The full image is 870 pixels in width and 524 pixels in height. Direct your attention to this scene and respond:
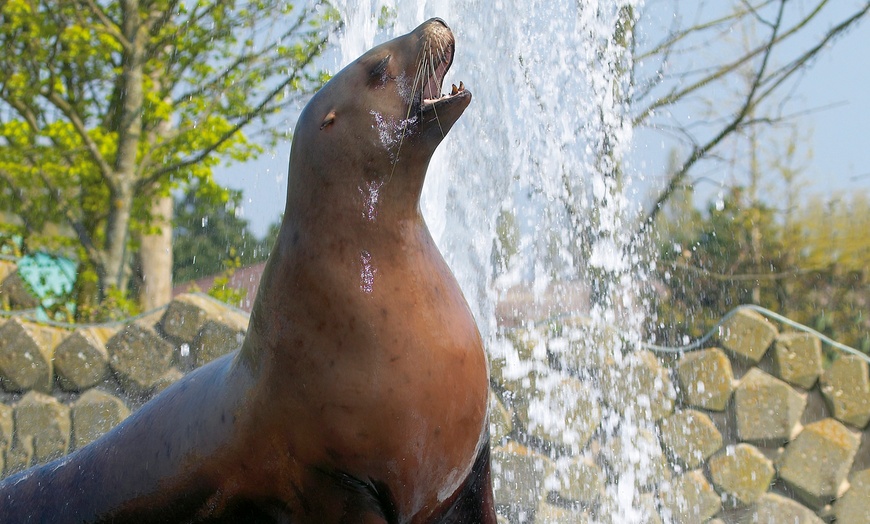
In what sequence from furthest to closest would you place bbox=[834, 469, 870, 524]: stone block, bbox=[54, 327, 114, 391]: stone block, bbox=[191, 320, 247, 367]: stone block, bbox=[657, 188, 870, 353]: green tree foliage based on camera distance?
bbox=[657, 188, 870, 353]: green tree foliage, bbox=[54, 327, 114, 391]: stone block, bbox=[191, 320, 247, 367]: stone block, bbox=[834, 469, 870, 524]: stone block

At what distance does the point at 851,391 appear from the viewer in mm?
4316

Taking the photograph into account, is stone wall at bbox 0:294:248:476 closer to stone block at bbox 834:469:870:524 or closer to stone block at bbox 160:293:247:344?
stone block at bbox 160:293:247:344

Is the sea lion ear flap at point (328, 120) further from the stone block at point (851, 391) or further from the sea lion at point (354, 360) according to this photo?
the stone block at point (851, 391)

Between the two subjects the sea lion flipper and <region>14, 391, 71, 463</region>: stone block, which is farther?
<region>14, 391, 71, 463</region>: stone block

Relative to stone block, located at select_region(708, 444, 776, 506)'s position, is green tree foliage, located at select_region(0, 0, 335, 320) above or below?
above

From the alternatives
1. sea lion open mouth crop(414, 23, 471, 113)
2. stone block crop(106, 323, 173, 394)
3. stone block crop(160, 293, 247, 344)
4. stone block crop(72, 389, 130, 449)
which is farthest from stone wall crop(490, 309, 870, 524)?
sea lion open mouth crop(414, 23, 471, 113)

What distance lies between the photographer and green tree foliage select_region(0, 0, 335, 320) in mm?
8250

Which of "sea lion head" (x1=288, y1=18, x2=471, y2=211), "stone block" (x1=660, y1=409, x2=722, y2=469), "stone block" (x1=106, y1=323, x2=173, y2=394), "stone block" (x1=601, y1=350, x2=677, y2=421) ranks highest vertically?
"sea lion head" (x1=288, y1=18, x2=471, y2=211)

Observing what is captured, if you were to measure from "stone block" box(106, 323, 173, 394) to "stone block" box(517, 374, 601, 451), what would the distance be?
2.01 meters

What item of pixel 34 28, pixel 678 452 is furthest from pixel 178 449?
pixel 34 28

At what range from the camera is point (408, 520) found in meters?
1.82

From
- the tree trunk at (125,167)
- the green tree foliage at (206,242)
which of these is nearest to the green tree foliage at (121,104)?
the tree trunk at (125,167)

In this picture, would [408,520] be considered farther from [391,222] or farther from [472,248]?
[472,248]

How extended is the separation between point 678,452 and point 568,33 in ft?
9.42
